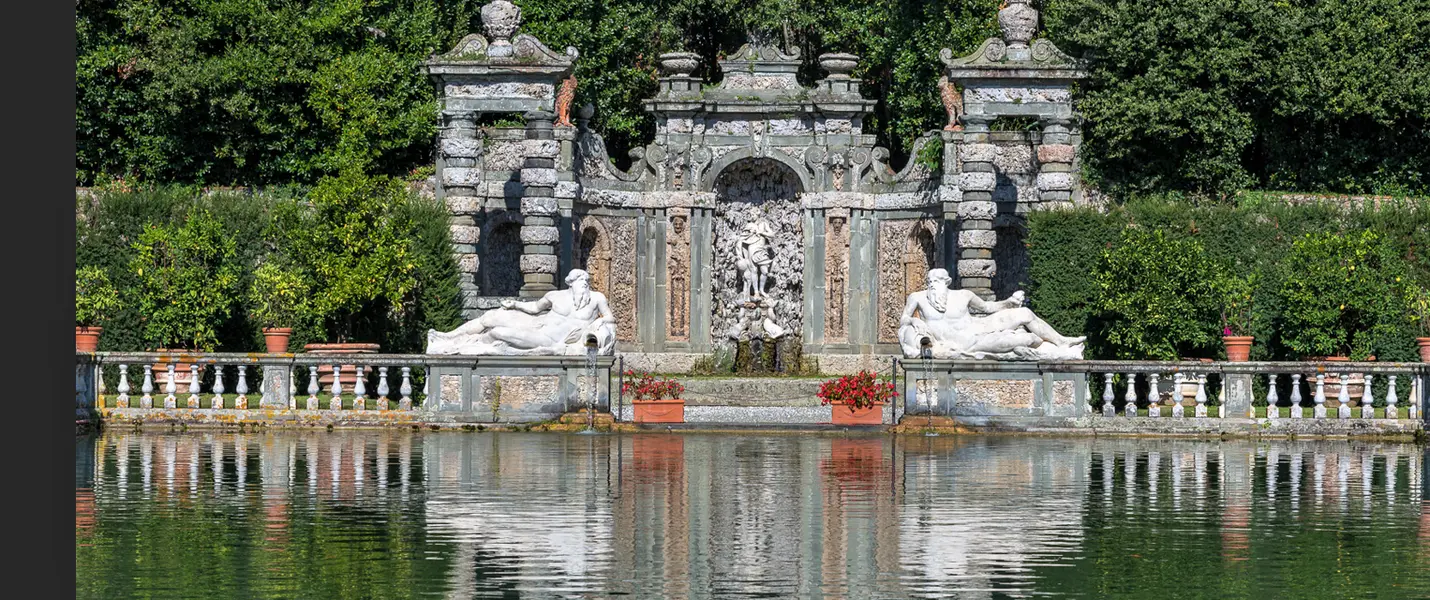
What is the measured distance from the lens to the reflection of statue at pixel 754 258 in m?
37.1

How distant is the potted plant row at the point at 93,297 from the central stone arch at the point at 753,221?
34.3 ft

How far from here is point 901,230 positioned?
3678 cm

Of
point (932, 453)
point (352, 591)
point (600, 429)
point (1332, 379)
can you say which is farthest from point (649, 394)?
point (352, 591)

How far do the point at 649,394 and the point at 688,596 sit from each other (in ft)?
44.1

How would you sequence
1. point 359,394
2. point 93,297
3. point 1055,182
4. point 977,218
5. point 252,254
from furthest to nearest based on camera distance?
point 1055,182 → point 977,218 → point 252,254 → point 93,297 → point 359,394

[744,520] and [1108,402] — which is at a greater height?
[1108,402]

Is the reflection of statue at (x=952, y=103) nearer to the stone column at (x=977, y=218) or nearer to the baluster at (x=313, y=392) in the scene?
the stone column at (x=977, y=218)

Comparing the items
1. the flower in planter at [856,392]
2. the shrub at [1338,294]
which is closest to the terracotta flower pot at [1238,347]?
the shrub at [1338,294]

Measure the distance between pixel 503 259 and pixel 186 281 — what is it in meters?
6.76

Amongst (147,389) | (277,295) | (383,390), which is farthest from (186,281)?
(383,390)

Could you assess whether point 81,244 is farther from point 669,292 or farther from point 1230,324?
point 1230,324

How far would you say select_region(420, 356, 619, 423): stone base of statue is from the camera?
87.9 ft

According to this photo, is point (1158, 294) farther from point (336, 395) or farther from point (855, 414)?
point (336, 395)

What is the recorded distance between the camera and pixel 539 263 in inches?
1305
